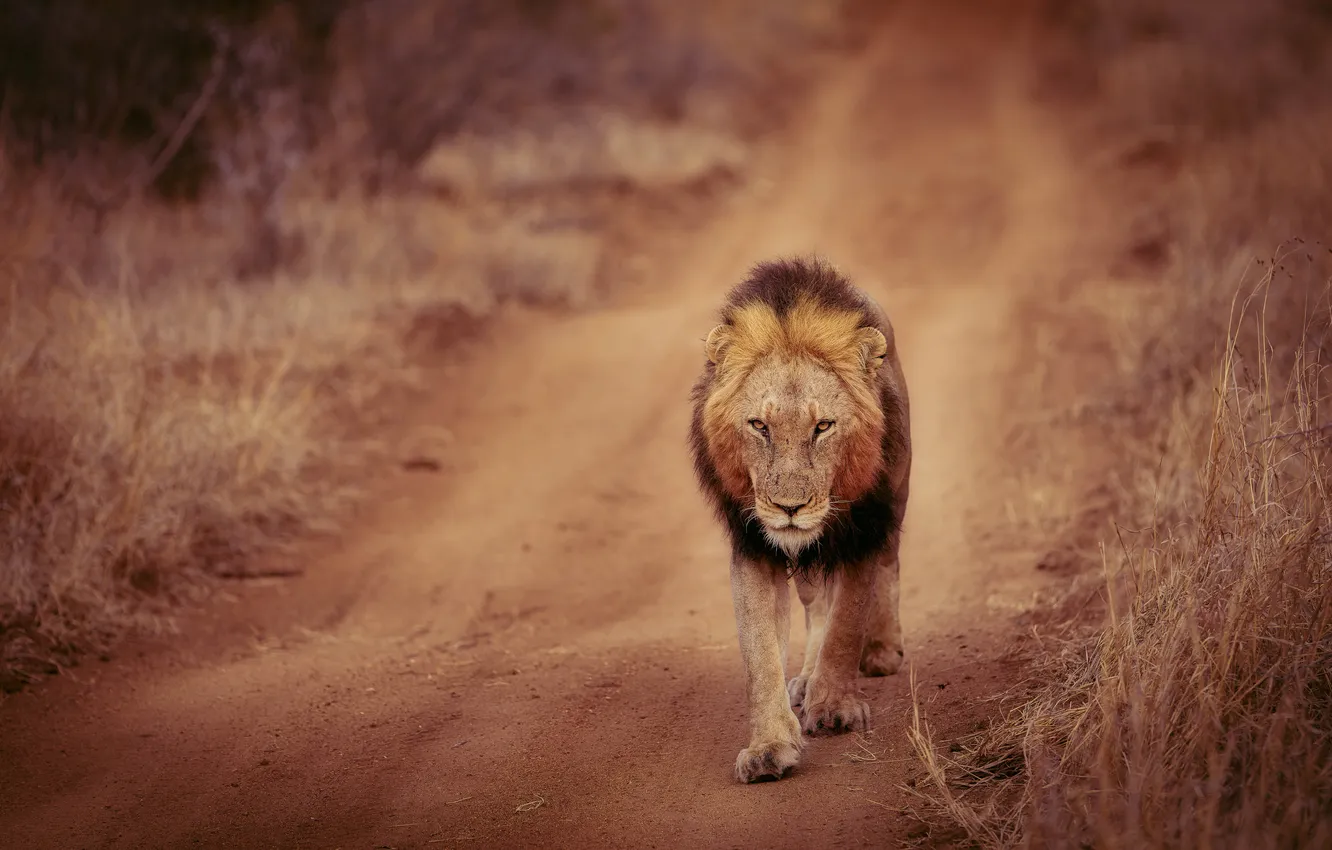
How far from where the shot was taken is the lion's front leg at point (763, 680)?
4.45 metres

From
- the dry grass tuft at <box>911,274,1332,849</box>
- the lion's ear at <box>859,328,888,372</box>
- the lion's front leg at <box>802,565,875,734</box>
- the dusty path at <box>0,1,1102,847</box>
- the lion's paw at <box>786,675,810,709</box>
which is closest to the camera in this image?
the dry grass tuft at <box>911,274,1332,849</box>

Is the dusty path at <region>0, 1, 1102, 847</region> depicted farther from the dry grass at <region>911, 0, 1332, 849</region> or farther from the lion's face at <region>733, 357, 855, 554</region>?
the lion's face at <region>733, 357, 855, 554</region>

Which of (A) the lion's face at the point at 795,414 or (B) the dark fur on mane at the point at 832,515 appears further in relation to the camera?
(B) the dark fur on mane at the point at 832,515

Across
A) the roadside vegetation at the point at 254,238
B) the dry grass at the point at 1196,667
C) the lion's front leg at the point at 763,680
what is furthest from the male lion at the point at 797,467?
the roadside vegetation at the point at 254,238

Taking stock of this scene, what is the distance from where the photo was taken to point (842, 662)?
192 inches

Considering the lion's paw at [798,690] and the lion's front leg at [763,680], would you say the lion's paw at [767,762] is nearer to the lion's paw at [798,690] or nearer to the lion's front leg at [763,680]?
the lion's front leg at [763,680]

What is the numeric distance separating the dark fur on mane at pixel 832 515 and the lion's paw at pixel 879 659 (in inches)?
33.2

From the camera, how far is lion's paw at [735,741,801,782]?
4.42m

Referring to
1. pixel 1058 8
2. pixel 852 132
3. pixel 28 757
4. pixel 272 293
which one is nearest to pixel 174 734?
pixel 28 757

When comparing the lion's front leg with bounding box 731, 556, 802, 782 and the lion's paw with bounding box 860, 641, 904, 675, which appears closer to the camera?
the lion's front leg with bounding box 731, 556, 802, 782

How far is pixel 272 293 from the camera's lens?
37.9ft

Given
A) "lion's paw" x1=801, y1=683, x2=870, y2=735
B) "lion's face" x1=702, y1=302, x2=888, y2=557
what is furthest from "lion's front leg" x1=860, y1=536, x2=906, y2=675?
"lion's face" x1=702, y1=302, x2=888, y2=557

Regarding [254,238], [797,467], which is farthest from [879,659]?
[254,238]

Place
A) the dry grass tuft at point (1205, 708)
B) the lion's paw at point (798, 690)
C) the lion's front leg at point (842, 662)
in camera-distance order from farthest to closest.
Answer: the lion's paw at point (798, 690) < the lion's front leg at point (842, 662) < the dry grass tuft at point (1205, 708)
